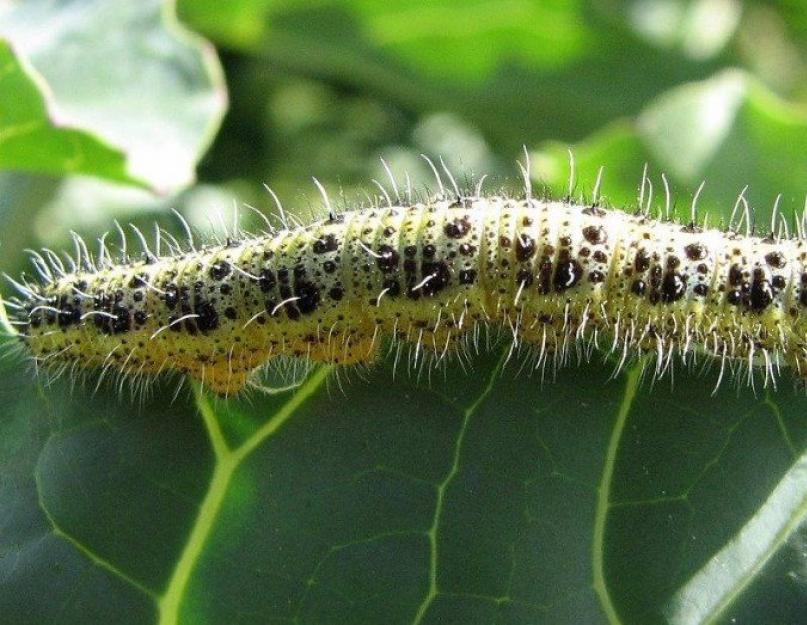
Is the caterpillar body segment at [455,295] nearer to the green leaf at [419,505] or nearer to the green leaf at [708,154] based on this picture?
the green leaf at [419,505]

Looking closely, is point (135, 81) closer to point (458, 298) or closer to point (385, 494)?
point (458, 298)

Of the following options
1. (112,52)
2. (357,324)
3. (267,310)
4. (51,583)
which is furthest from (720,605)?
(112,52)

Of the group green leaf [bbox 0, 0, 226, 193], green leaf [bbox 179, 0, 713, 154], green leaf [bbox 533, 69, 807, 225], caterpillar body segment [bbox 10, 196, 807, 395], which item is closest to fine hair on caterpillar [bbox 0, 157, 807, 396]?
caterpillar body segment [bbox 10, 196, 807, 395]

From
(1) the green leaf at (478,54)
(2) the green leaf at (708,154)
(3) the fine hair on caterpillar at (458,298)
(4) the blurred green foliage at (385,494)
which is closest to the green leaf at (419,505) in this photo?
(4) the blurred green foliage at (385,494)

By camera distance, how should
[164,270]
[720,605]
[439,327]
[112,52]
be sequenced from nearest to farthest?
[720,605]
[439,327]
[164,270]
[112,52]

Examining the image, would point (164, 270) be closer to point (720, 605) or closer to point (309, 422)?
point (309, 422)
